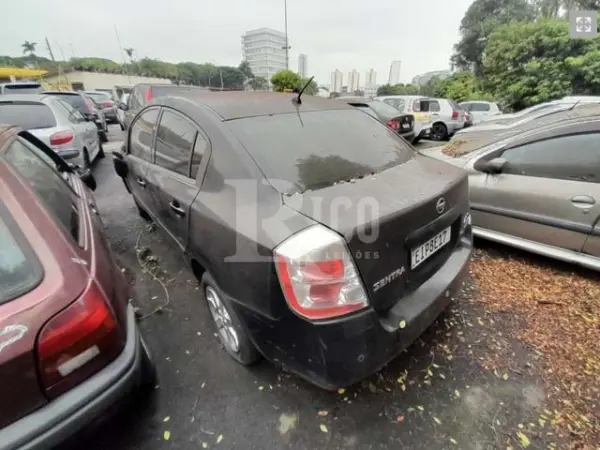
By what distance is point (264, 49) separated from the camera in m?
39.0

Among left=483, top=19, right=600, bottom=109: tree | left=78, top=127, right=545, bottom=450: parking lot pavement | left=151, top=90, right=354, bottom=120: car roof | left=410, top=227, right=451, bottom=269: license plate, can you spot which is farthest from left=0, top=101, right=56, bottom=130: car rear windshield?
left=483, top=19, right=600, bottom=109: tree

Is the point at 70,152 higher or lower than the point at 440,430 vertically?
higher

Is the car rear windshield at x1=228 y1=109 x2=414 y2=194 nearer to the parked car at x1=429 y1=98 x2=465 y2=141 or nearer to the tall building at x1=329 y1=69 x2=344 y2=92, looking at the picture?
the parked car at x1=429 y1=98 x2=465 y2=141

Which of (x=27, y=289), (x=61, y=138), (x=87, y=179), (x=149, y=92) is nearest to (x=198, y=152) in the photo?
(x=27, y=289)

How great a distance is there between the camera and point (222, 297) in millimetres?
1883

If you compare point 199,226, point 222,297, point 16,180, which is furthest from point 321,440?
point 16,180

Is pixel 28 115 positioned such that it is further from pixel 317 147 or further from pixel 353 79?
pixel 353 79

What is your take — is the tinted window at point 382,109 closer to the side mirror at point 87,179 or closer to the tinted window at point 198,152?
the side mirror at point 87,179

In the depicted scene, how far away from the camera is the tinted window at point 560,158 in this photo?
2.52 m

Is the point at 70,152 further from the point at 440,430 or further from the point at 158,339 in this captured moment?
the point at 440,430

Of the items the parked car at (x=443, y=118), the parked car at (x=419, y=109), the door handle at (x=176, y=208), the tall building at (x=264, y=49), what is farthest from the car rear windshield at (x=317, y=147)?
the tall building at (x=264, y=49)

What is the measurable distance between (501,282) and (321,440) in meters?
2.09

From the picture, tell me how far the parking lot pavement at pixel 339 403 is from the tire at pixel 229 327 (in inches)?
4.0

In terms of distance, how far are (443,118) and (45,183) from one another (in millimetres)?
11612
